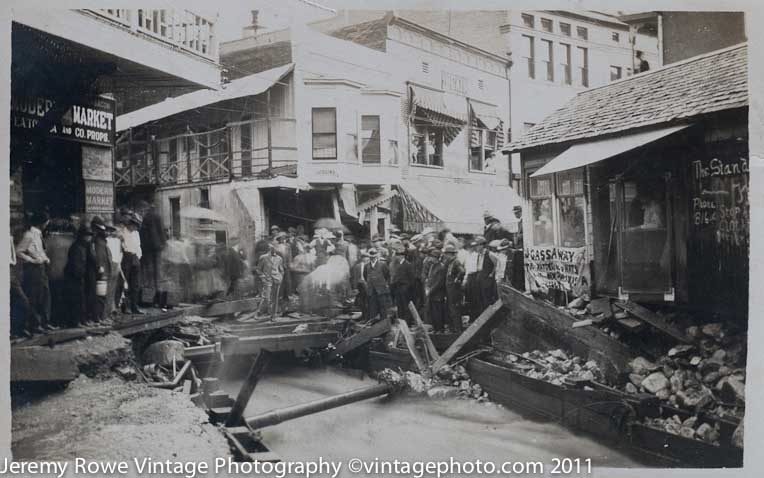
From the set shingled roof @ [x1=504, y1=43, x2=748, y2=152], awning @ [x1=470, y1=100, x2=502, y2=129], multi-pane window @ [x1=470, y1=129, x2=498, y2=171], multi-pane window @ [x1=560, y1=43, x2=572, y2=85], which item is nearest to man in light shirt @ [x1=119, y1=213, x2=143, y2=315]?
multi-pane window @ [x1=470, y1=129, x2=498, y2=171]

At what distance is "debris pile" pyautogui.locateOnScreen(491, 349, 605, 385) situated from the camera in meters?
4.51

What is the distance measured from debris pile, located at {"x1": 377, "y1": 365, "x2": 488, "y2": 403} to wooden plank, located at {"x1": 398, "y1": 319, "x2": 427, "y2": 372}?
2.9 inches

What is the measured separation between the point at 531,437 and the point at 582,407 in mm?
413

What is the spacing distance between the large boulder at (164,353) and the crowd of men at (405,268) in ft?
2.19

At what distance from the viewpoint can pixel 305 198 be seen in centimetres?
464

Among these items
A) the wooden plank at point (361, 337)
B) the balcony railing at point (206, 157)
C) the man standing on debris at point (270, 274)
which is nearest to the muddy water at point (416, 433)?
the wooden plank at point (361, 337)

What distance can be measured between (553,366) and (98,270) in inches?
134

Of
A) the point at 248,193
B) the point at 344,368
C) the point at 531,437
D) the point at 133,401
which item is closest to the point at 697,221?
the point at 531,437

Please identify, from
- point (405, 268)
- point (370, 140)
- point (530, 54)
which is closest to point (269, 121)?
point (370, 140)

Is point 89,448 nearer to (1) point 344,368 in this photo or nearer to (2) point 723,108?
(1) point 344,368

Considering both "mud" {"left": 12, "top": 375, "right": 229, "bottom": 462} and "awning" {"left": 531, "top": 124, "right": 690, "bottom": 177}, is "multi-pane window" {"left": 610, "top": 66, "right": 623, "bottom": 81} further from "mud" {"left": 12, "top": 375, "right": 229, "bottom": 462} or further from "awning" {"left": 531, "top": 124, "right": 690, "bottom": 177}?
"mud" {"left": 12, "top": 375, "right": 229, "bottom": 462}

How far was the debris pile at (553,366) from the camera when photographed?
4.51 meters

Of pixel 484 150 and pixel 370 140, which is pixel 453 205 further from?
pixel 370 140

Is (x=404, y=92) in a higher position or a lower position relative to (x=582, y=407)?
higher
